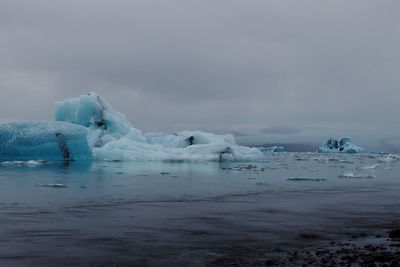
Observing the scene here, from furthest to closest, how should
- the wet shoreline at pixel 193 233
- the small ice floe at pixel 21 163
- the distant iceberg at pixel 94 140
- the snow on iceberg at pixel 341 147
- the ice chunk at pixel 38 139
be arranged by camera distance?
the snow on iceberg at pixel 341 147
the distant iceberg at pixel 94 140
the ice chunk at pixel 38 139
the small ice floe at pixel 21 163
the wet shoreline at pixel 193 233

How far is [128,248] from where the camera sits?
25.1 ft

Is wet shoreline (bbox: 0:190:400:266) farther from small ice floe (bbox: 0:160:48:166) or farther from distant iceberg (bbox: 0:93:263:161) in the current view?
distant iceberg (bbox: 0:93:263:161)

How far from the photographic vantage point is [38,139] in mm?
34938

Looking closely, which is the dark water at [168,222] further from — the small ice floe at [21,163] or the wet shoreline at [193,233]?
the small ice floe at [21,163]

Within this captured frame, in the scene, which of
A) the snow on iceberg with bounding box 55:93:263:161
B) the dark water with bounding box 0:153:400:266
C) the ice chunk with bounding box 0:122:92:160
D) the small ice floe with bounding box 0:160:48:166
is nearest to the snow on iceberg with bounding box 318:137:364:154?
the snow on iceberg with bounding box 55:93:263:161

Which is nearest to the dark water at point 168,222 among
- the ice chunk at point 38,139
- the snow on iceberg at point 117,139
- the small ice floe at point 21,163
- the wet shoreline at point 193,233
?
the wet shoreline at point 193,233

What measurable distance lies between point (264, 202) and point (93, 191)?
600 centimetres

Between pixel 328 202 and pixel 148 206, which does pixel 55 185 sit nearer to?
pixel 148 206

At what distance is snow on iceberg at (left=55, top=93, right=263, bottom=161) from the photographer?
139ft

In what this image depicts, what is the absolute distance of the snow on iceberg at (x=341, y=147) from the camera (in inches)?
4276

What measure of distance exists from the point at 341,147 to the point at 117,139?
3073 inches

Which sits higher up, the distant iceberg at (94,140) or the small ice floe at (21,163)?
the distant iceberg at (94,140)

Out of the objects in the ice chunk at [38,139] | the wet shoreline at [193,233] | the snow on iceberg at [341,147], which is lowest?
the wet shoreline at [193,233]

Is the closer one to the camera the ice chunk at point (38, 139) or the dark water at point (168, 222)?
the dark water at point (168, 222)
